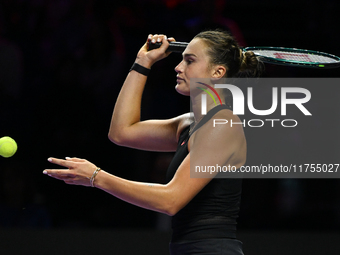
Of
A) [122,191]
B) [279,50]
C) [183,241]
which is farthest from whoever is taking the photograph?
[279,50]

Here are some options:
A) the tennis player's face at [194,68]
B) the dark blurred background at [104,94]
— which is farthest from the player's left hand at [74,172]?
the dark blurred background at [104,94]

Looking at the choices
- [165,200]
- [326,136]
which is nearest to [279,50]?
[165,200]

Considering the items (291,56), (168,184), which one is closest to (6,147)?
(168,184)

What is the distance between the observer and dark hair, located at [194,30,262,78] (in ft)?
5.69

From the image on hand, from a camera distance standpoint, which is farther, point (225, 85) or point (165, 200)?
point (225, 85)

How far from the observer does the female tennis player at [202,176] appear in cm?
146

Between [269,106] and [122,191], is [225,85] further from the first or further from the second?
[269,106]

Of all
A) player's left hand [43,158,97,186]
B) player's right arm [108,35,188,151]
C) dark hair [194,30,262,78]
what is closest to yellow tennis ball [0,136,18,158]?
player's right arm [108,35,188,151]

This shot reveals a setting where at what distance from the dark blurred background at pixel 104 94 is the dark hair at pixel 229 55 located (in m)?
1.58

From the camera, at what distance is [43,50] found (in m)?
3.67

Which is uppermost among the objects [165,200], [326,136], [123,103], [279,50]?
[279,50]

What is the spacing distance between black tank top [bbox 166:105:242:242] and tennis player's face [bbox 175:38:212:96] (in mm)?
162

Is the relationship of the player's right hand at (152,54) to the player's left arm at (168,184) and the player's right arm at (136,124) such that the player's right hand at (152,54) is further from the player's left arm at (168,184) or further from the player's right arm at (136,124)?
the player's left arm at (168,184)

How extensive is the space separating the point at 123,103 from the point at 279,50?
82 centimetres
